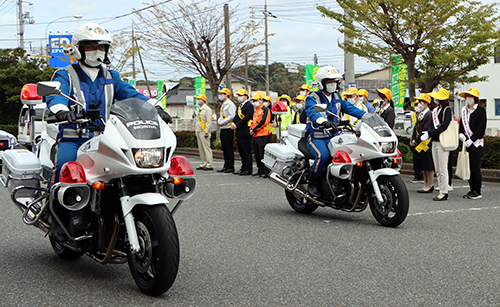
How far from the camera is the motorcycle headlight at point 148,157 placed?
4137 millimetres

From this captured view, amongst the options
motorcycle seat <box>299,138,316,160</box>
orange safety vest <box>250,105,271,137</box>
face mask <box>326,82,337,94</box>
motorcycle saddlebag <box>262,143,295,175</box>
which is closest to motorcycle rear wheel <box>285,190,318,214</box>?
motorcycle saddlebag <box>262,143,295,175</box>

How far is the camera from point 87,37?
4.91 m

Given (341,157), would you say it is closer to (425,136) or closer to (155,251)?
(425,136)

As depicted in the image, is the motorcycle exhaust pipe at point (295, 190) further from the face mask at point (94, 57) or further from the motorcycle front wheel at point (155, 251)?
the motorcycle front wheel at point (155, 251)

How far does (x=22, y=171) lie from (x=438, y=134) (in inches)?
288

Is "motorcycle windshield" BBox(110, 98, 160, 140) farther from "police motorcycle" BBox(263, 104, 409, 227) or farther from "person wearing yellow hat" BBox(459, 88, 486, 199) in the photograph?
"person wearing yellow hat" BBox(459, 88, 486, 199)

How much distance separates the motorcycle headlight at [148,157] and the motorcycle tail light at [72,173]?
1.92 ft

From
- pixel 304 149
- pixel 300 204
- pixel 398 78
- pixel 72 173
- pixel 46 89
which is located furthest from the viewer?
pixel 398 78

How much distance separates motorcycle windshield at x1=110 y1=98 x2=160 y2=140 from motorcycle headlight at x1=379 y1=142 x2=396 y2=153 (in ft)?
12.5

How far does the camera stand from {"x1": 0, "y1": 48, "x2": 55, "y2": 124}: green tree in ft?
135

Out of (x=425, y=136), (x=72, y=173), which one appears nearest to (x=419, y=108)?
(x=425, y=136)

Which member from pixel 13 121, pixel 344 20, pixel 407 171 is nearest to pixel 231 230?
pixel 407 171

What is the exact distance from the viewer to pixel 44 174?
5637 millimetres

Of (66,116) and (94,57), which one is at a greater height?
(94,57)
